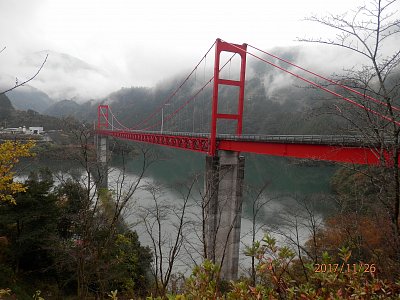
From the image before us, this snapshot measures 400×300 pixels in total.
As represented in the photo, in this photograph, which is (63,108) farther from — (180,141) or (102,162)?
(102,162)

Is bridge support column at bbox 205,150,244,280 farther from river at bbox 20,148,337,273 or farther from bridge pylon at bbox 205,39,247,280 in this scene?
river at bbox 20,148,337,273

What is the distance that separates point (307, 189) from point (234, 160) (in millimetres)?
21468

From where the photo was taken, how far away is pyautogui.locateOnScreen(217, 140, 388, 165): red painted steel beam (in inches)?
300

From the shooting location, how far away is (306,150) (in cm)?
999

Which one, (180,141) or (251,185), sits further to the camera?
(180,141)

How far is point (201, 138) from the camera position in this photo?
15.8 metres

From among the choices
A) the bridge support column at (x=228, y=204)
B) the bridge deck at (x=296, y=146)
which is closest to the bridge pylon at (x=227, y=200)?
the bridge support column at (x=228, y=204)

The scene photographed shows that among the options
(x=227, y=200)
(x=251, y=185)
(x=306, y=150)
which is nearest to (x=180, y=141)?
(x=227, y=200)

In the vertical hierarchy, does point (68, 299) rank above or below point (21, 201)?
below

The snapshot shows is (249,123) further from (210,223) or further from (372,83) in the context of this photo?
(372,83)

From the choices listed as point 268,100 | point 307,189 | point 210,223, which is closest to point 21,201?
point 210,223

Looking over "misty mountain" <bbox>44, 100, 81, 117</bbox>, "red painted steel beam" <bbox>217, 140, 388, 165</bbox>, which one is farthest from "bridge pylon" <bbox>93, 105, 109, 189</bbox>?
"misty mountain" <bbox>44, 100, 81, 117</bbox>

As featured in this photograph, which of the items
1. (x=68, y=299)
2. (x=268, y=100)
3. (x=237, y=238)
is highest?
(x=268, y=100)

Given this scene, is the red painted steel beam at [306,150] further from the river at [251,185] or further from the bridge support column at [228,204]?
the bridge support column at [228,204]
